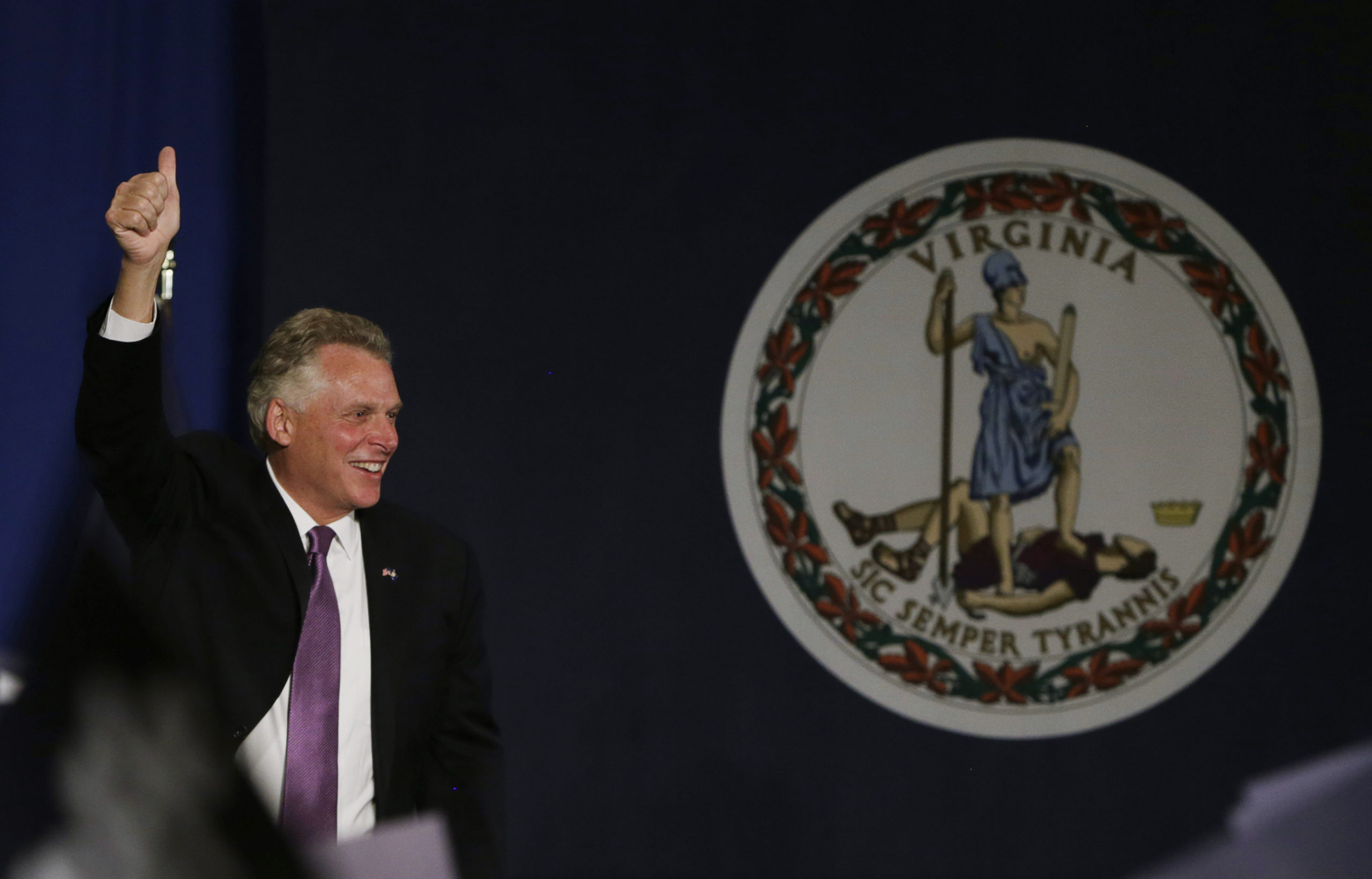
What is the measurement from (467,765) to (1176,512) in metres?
1.49

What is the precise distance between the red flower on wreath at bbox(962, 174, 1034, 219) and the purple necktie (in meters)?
1.52

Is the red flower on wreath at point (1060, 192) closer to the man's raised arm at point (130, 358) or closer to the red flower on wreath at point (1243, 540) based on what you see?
the red flower on wreath at point (1243, 540)

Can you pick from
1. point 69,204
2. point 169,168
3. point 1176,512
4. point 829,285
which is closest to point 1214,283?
point 1176,512

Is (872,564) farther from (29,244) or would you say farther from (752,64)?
(29,244)

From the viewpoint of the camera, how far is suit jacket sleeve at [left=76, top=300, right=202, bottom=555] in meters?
1.55

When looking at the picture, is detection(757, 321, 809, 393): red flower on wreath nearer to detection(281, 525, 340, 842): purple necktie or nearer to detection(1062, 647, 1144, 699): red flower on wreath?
detection(1062, 647, 1144, 699): red flower on wreath

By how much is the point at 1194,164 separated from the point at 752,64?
92 cm

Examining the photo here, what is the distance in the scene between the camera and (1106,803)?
2498 millimetres

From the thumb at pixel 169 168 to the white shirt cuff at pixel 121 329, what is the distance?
0.17 metres

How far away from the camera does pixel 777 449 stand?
8.37 feet

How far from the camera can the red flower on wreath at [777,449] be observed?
2.55m

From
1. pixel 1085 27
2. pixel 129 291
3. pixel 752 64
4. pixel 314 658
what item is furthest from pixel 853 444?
pixel 129 291

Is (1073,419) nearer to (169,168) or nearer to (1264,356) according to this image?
(1264,356)

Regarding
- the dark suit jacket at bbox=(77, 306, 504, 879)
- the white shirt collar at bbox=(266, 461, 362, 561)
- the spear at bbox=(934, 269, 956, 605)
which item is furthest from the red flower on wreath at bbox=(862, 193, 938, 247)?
the white shirt collar at bbox=(266, 461, 362, 561)
